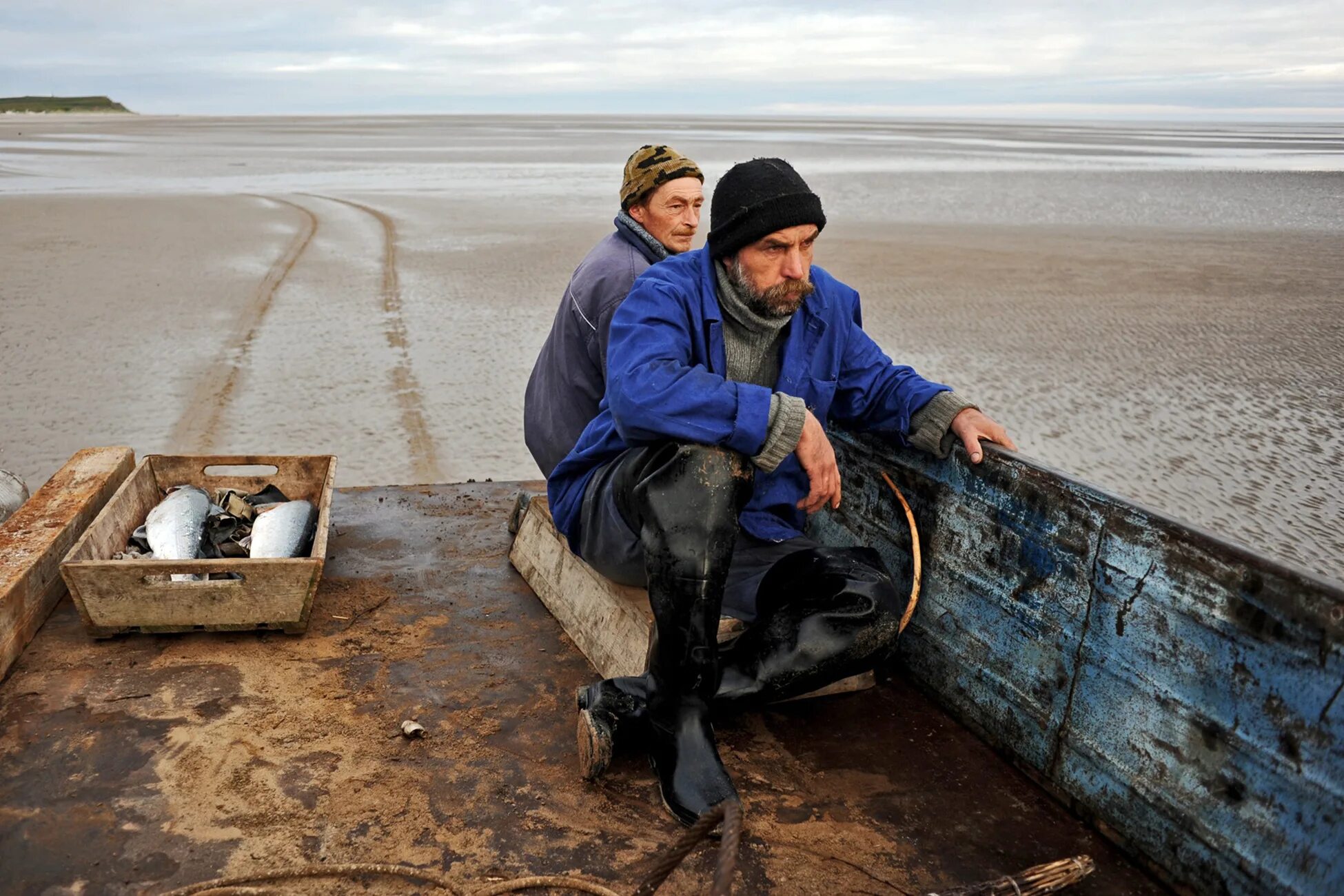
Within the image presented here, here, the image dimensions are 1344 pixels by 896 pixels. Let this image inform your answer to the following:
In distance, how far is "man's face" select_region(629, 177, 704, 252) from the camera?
4.09 metres

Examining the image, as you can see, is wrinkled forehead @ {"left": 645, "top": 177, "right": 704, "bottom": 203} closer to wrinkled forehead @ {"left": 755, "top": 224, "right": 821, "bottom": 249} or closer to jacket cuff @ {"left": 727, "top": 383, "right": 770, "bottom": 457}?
wrinkled forehead @ {"left": 755, "top": 224, "right": 821, "bottom": 249}

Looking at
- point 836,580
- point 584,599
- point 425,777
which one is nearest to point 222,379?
point 584,599

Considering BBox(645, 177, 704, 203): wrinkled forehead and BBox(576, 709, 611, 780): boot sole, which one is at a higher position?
BBox(645, 177, 704, 203): wrinkled forehead

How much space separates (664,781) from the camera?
8.93ft

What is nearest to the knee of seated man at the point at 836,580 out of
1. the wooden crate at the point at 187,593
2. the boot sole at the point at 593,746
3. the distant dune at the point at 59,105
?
the boot sole at the point at 593,746

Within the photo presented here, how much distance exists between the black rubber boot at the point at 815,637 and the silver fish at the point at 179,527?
1830 millimetres

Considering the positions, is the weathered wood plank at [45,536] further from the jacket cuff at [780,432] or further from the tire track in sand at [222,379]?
the jacket cuff at [780,432]

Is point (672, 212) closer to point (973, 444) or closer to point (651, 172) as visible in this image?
point (651, 172)

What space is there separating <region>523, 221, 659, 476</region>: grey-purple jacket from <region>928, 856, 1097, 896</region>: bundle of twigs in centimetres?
202

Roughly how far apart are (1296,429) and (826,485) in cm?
619

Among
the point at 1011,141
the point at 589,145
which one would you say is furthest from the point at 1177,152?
the point at 589,145

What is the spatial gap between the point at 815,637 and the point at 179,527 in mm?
2375

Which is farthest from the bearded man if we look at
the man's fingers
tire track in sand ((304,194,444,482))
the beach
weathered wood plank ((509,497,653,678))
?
tire track in sand ((304,194,444,482))

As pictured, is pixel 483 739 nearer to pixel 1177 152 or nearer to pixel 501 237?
pixel 501 237
